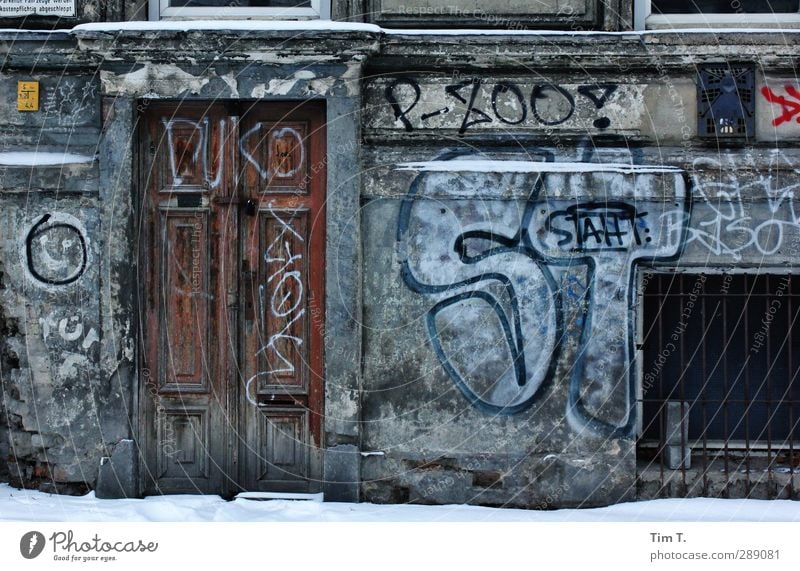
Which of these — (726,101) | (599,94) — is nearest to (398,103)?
(599,94)

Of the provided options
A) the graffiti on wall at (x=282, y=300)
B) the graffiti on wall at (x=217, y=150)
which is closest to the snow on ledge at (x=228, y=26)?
the graffiti on wall at (x=217, y=150)

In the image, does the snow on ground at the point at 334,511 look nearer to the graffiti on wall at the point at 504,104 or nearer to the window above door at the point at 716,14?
the graffiti on wall at the point at 504,104

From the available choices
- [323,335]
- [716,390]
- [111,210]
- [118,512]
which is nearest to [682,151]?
[716,390]

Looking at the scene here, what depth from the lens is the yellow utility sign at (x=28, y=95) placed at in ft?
21.8

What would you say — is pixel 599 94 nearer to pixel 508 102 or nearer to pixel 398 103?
pixel 508 102

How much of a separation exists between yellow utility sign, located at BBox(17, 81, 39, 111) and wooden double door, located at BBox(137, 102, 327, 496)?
0.73m

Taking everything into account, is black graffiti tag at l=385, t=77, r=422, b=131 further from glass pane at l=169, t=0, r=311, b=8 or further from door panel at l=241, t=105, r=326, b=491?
glass pane at l=169, t=0, r=311, b=8

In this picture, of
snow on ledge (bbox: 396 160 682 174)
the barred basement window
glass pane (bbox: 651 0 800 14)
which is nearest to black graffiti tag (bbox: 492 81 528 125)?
snow on ledge (bbox: 396 160 682 174)

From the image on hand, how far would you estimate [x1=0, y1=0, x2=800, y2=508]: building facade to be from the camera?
6.50m

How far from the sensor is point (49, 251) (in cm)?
668

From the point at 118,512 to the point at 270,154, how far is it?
A: 2.54m

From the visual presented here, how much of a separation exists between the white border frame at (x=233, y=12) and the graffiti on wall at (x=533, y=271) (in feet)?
4.36

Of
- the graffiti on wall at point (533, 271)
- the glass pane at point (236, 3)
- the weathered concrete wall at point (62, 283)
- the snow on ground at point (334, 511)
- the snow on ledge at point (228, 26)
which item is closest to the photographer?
the snow on ground at point (334, 511)

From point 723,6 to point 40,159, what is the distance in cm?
477
